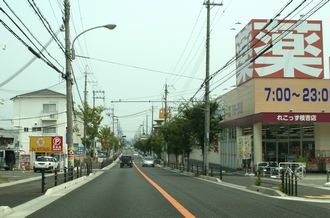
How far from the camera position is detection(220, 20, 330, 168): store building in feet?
142

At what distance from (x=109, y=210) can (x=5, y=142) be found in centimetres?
5079

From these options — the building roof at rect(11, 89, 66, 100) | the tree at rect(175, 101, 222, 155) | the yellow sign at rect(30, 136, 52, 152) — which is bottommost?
the yellow sign at rect(30, 136, 52, 152)

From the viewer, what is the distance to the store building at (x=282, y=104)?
43.2m

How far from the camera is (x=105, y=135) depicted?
91.4 metres

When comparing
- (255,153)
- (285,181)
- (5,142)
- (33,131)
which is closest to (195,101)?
(255,153)

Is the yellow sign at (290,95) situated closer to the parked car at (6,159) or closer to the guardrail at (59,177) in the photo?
the guardrail at (59,177)

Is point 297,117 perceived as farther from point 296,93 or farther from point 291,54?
point 291,54

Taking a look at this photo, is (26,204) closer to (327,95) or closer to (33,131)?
(327,95)

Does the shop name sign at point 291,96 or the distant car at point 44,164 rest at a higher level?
the shop name sign at point 291,96

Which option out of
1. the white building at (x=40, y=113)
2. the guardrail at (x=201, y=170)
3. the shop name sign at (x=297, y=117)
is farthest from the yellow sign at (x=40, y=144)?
the shop name sign at (x=297, y=117)

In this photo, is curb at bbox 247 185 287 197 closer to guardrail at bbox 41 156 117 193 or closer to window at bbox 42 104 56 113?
guardrail at bbox 41 156 117 193

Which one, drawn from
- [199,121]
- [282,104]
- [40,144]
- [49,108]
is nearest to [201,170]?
[199,121]

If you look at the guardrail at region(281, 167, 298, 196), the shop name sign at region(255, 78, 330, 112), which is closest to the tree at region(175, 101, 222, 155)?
the shop name sign at region(255, 78, 330, 112)

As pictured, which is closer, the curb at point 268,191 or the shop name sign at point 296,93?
the curb at point 268,191
